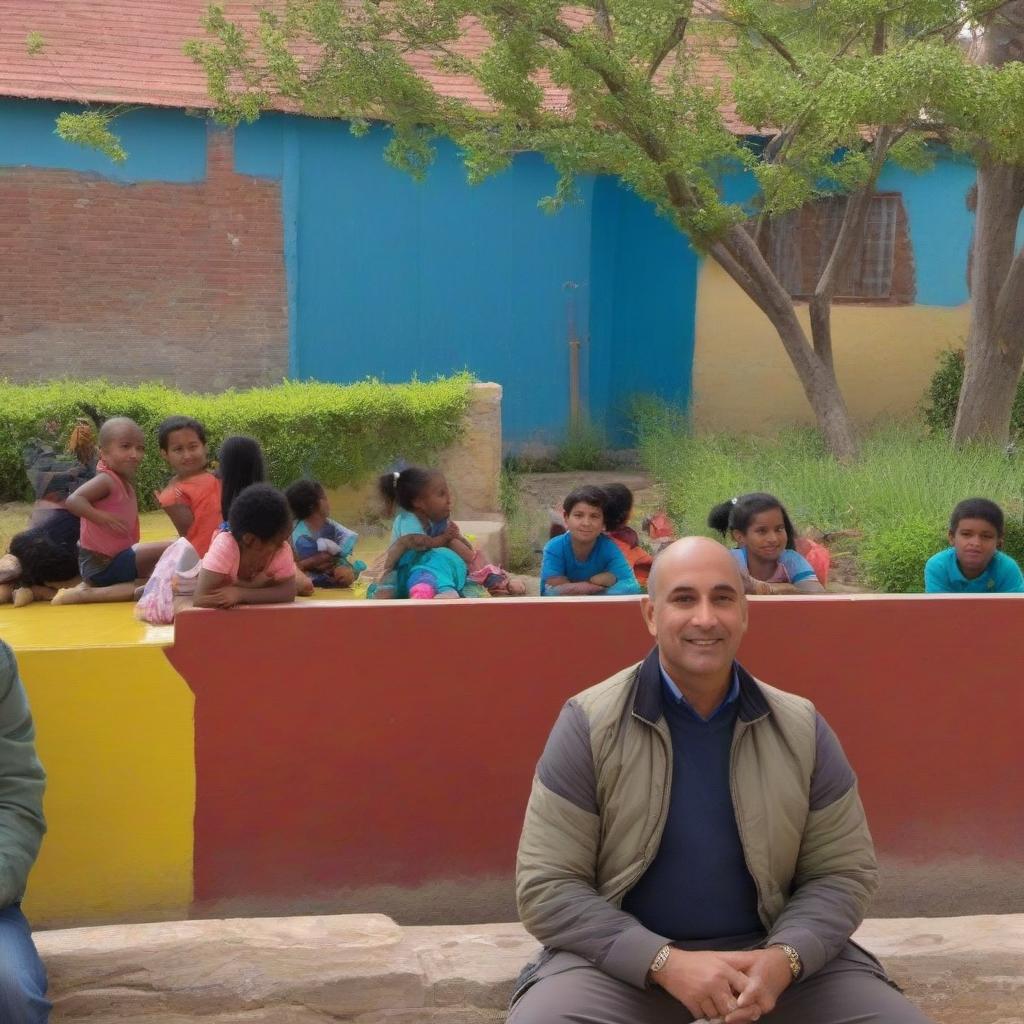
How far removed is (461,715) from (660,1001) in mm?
1372

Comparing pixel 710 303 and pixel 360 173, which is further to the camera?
pixel 710 303

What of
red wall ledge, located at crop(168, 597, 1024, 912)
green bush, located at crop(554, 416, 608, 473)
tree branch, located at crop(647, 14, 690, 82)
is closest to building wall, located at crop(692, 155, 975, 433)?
green bush, located at crop(554, 416, 608, 473)

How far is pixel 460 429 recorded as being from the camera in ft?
29.9

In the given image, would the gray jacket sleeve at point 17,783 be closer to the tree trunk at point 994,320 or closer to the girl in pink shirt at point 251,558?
the girl in pink shirt at point 251,558

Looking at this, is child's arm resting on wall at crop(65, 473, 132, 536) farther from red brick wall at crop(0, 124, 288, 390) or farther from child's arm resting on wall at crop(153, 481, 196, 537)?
red brick wall at crop(0, 124, 288, 390)

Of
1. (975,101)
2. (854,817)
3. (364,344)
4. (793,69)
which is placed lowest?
(854,817)

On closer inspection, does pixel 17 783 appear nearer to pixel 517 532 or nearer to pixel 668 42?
pixel 517 532

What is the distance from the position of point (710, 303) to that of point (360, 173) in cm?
352

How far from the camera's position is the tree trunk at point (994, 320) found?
10531 mm

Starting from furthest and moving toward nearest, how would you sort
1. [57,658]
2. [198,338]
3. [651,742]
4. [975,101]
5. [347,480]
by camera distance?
[198,338] < [347,480] < [975,101] < [57,658] < [651,742]

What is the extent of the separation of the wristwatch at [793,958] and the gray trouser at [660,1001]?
0.15m

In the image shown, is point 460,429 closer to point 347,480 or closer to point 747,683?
point 347,480

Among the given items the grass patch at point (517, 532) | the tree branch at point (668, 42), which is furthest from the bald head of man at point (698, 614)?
the tree branch at point (668, 42)

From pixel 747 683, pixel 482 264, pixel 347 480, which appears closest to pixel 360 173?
pixel 482 264
